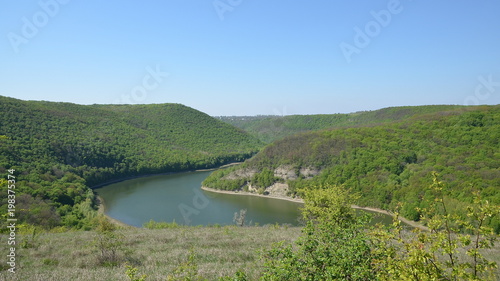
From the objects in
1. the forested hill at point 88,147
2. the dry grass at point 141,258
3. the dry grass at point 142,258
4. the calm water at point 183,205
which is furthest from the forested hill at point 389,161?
the dry grass at point 141,258

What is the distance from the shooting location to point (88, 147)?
266 ft

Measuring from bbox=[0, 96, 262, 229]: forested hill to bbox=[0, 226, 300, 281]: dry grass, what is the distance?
2554mm

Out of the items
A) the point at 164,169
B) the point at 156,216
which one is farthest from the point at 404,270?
the point at 164,169

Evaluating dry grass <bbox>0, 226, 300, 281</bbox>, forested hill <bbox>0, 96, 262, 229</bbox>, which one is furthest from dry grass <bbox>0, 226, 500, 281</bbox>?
forested hill <bbox>0, 96, 262, 229</bbox>

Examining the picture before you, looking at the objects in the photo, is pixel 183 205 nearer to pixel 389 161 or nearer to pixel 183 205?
pixel 183 205

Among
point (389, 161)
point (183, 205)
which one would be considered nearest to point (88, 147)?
point (183, 205)

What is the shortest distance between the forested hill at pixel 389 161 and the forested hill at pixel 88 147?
29865 mm

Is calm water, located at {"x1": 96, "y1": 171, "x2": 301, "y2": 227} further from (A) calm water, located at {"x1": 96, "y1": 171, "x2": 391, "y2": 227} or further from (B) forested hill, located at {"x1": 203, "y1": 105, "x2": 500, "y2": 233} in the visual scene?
(B) forested hill, located at {"x1": 203, "y1": 105, "x2": 500, "y2": 233}

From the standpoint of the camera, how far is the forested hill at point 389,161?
48.9 metres

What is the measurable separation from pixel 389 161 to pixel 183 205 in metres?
43.4

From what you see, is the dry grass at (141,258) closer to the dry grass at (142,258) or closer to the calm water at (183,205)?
the dry grass at (142,258)

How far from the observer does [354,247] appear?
5.24m

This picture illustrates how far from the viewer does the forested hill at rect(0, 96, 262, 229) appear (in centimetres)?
4928

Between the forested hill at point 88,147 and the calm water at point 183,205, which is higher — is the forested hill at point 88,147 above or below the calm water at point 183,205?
above
